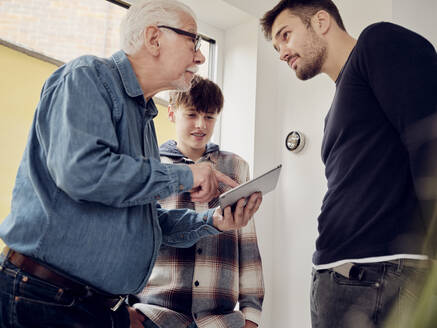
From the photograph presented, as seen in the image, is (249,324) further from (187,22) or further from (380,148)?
(187,22)

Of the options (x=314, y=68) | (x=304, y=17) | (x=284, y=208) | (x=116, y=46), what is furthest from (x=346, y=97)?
(x=116, y=46)

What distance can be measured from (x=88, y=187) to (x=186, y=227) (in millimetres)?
474

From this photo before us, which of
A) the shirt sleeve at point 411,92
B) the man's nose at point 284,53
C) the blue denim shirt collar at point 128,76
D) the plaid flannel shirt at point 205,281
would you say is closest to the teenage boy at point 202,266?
the plaid flannel shirt at point 205,281

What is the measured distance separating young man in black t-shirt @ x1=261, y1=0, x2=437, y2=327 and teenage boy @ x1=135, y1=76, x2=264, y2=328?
1.55 feet

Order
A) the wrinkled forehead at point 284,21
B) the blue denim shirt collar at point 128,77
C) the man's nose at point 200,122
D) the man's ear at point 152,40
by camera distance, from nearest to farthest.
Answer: the blue denim shirt collar at point 128,77, the man's ear at point 152,40, the wrinkled forehead at point 284,21, the man's nose at point 200,122

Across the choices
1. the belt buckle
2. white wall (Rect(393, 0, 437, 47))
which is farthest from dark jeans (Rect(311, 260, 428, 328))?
white wall (Rect(393, 0, 437, 47))

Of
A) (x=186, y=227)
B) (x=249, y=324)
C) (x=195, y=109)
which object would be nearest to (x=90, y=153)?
(x=186, y=227)

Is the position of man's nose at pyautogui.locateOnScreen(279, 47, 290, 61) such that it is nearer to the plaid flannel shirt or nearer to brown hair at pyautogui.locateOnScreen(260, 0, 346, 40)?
brown hair at pyautogui.locateOnScreen(260, 0, 346, 40)

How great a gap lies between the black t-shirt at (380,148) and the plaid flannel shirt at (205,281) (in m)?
0.52

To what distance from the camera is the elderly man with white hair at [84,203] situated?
0.92 meters

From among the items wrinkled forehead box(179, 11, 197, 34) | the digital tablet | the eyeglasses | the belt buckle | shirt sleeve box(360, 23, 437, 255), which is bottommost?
the belt buckle

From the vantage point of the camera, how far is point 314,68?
1464 millimetres

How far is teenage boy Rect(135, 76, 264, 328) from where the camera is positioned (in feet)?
4.89

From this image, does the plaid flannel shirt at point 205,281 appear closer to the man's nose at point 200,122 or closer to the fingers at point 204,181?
the man's nose at point 200,122
